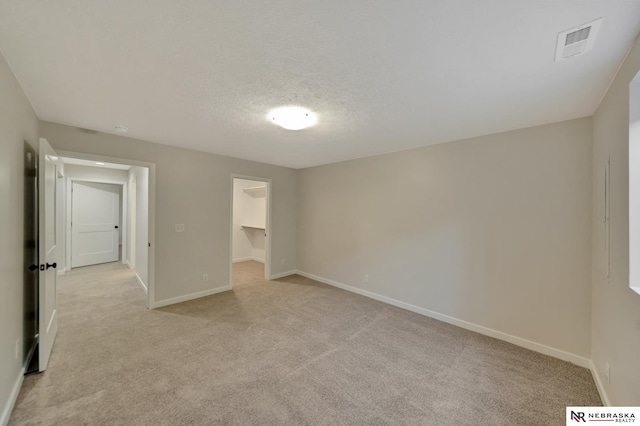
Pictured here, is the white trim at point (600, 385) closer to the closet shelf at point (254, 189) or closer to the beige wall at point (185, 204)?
the beige wall at point (185, 204)

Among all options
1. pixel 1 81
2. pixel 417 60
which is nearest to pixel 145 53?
pixel 1 81

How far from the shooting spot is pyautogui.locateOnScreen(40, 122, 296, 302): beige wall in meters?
3.07

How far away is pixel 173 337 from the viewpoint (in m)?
2.63

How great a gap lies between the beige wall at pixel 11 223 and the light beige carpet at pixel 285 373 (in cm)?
32

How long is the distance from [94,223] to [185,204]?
403cm

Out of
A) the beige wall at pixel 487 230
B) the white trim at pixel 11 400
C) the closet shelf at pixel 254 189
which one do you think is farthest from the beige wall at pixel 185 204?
the beige wall at pixel 487 230

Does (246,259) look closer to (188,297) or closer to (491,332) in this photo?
(188,297)

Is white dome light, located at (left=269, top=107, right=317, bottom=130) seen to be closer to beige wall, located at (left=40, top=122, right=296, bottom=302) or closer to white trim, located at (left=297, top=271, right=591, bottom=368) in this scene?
beige wall, located at (left=40, top=122, right=296, bottom=302)

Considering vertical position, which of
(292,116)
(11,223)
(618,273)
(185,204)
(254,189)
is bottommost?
(618,273)

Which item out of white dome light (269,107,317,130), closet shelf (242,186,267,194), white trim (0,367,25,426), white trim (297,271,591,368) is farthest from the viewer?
closet shelf (242,186,267,194)

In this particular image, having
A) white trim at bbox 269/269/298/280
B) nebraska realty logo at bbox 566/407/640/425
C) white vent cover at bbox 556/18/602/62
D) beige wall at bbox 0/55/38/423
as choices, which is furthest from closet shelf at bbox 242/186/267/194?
nebraska realty logo at bbox 566/407/640/425

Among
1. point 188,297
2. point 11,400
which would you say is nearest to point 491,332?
point 188,297

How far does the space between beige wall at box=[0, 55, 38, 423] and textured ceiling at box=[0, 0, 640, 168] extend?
21 cm

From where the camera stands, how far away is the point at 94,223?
577 centimetres
